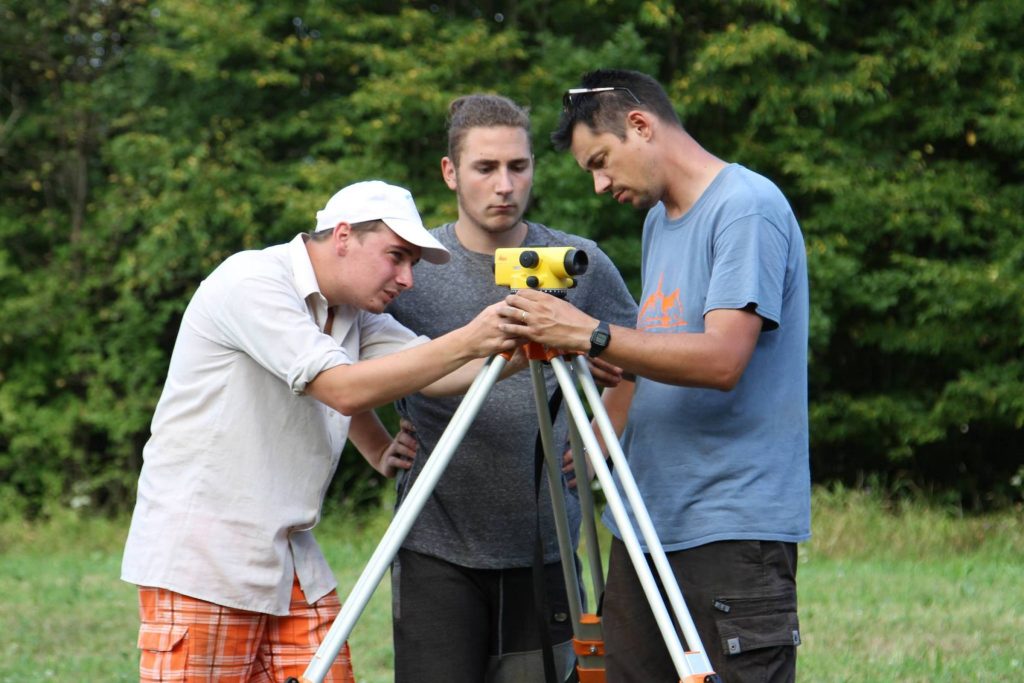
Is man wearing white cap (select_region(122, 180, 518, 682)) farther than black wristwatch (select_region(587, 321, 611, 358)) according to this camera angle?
Yes

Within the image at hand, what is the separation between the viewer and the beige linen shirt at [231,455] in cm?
293

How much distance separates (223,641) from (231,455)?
43cm

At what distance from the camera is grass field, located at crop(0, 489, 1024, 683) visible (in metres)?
5.66

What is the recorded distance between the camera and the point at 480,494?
11.1ft

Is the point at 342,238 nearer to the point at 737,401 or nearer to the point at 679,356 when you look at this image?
the point at 679,356

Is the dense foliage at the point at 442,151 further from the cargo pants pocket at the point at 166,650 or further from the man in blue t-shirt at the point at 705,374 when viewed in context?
the cargo pants pocket at the point at 166,650

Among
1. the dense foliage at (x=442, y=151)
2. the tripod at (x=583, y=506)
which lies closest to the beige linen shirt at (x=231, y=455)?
the tripod at (x=583, y=506)

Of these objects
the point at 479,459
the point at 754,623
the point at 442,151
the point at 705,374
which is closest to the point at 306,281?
the point at 479,459

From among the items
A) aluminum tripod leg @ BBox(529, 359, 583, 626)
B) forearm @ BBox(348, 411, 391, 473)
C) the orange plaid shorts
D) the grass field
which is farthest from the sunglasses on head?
the grass field

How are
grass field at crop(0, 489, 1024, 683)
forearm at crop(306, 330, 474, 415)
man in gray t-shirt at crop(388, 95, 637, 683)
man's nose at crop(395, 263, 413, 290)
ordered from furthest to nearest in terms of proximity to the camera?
grass field at crop(0, 489, 1024, 683) → man in gray t-shirt at crop(388, 95, 637, 683) → man's nose at crop(395, 263, 413, 290) → forearm at crop(306, 330, 474, 415)

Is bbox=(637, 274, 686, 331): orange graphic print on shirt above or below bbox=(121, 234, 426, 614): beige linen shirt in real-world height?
above

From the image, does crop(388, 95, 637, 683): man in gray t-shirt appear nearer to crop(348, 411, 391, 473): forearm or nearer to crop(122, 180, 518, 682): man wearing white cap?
crop(348, 411, 391, 473): forearm

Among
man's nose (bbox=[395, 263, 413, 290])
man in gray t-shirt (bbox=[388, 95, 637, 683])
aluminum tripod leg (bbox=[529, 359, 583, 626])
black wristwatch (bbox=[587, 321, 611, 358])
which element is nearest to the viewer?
black wristwatch (bbox=[587, 321, 611, 358])

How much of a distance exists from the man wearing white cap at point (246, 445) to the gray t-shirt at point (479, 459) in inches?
15.6
